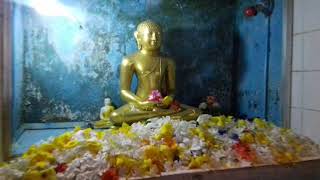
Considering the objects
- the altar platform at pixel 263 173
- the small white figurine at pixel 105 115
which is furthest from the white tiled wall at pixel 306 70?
the small white figurine at pixel 105 115

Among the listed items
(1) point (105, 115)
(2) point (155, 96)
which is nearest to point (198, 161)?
(2) point (155, 96)

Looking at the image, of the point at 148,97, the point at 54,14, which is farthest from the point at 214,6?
the point at 54,14

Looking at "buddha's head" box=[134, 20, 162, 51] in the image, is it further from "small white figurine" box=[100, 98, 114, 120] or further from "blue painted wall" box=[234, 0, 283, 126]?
"blue painted wall" box=[234, 0, 283, 126]

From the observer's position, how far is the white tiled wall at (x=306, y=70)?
164 cm

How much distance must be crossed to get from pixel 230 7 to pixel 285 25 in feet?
2.09

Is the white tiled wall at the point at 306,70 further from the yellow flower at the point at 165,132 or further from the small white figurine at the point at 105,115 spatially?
the small white figurine at the point at 105,115

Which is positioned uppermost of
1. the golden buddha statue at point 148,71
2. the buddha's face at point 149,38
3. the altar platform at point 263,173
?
the buddha's face at point 149,38

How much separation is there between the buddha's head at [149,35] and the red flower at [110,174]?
123 cm

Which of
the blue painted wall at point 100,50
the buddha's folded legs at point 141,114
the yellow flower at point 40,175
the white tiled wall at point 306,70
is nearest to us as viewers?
the yellow flower at point 40,175

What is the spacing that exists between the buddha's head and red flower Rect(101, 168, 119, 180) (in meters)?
1.23

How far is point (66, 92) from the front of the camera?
82.7 inches

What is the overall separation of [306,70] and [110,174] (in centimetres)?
127

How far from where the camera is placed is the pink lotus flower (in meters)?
1.94

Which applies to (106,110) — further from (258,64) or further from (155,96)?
(258,64)
